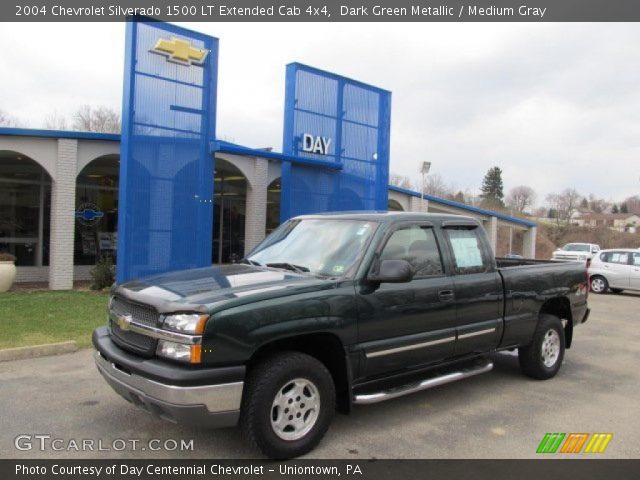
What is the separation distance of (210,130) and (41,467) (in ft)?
33.2

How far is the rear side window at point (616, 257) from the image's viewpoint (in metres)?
18.4

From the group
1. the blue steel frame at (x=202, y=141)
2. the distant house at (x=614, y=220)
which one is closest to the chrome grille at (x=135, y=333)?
the blue steel frame at (x=202, y=141)

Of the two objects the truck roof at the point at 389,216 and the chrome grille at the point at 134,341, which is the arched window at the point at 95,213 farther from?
the chrome grille at the point at 134,341

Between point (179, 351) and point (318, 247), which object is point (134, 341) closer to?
point (179, 351)

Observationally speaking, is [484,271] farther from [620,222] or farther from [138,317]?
[620,222]

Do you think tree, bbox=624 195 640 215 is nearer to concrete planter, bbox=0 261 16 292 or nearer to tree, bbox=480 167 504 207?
tree, bbox=480 167 504 207

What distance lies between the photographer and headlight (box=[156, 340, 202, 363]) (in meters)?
3.61

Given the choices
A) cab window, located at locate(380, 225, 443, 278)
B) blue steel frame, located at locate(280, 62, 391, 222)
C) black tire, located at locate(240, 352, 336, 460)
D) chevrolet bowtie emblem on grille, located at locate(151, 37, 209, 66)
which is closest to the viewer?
black tire, located at locate(240, 352, 336, 460)

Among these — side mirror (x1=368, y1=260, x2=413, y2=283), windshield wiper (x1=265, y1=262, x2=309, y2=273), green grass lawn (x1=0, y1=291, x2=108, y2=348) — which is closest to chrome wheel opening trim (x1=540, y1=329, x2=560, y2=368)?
side mirror (x1=368, y1=260, x2=413, y2=283)

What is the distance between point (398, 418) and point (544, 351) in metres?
2.43

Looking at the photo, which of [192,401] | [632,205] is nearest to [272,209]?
[192,401]

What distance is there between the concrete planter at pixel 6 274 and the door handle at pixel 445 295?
446 inches

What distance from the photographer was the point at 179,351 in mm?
3682

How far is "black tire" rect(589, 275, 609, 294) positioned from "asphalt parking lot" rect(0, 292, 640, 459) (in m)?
13.0
